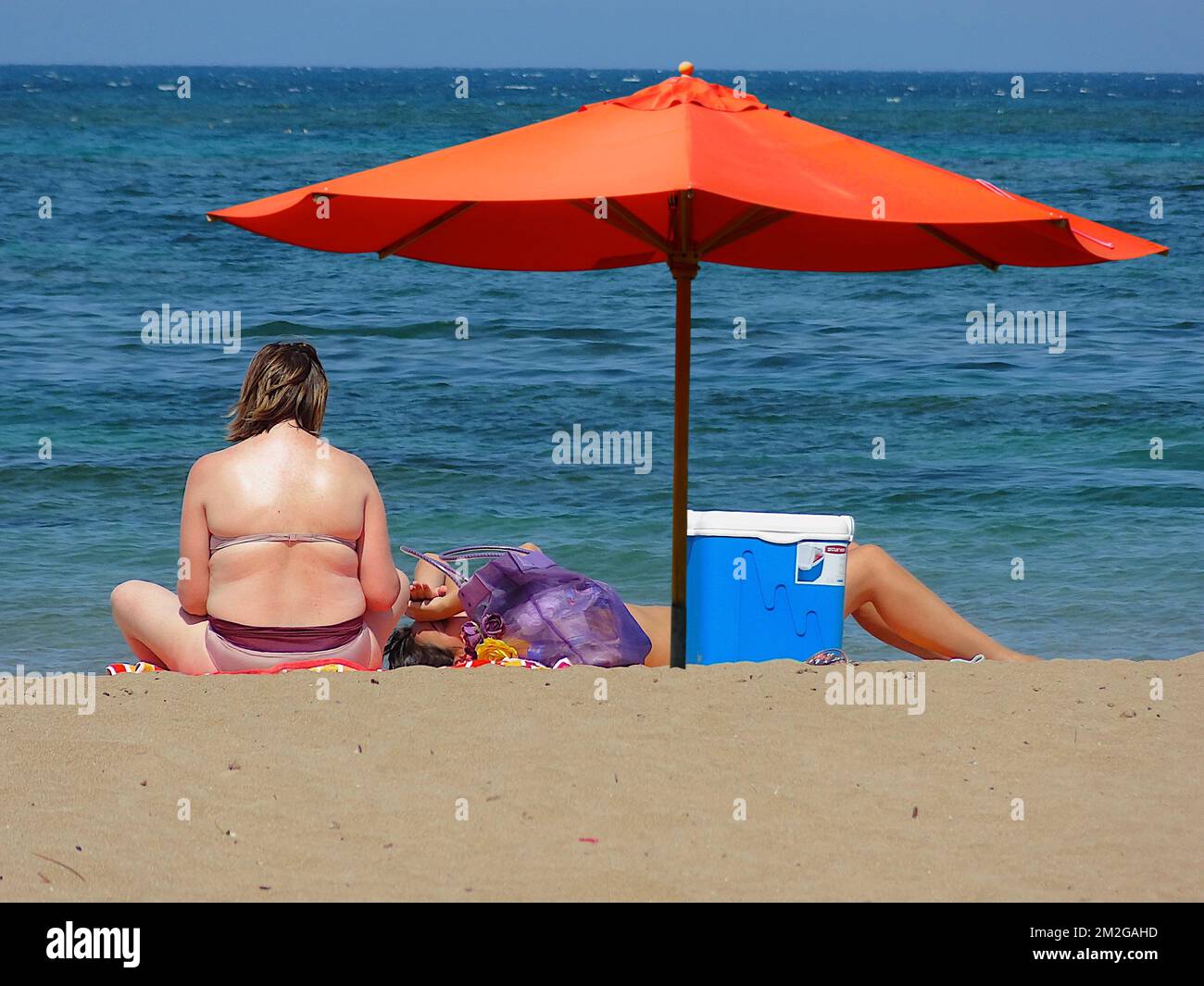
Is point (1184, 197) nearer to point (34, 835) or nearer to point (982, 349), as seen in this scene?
point (982, 349)

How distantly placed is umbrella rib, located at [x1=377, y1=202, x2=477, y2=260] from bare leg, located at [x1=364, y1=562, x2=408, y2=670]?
1.16 meters

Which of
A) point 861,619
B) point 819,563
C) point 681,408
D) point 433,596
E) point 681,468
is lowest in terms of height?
point 861,619

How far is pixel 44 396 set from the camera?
11.6m

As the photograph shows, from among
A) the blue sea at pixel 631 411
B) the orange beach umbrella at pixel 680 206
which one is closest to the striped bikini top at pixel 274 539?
the orange beach umbrella at pixel 680 206

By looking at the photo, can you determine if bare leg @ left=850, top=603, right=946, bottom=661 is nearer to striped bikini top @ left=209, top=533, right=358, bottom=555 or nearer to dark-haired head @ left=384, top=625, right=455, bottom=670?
dark-haired head @ left=384, top=625, right=455, bottom=670

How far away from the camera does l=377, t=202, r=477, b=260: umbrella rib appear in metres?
5.05

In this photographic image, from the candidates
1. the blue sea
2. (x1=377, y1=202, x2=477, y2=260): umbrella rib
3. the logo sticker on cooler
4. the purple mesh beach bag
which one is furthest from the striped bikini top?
the blue sea

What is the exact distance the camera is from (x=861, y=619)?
5418mm

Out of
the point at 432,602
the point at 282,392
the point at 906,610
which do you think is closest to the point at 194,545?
the point at 282,392

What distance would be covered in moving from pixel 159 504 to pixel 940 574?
484cm

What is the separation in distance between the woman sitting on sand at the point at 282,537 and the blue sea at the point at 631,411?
2.40m

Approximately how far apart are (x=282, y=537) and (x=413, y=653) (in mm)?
820

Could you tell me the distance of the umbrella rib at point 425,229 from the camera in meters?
5.05

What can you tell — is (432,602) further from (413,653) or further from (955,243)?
(955,243)
